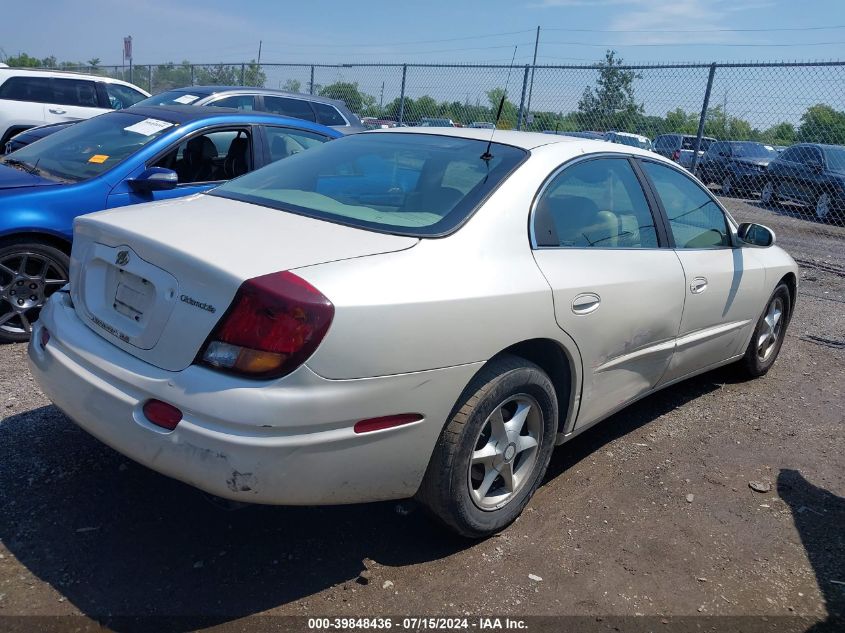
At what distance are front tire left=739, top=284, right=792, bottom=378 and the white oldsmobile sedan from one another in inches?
56.9

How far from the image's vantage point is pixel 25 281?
183 inches

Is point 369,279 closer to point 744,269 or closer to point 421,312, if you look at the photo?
point 421,312

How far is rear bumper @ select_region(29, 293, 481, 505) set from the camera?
7.65 ft

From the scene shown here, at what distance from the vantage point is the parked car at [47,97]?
11.7 m

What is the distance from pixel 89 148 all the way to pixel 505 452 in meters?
3.93

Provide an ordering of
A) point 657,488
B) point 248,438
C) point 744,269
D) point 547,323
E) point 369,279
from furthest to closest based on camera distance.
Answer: point 744,269 → point 657,488 → point 547,323 → point 369,279 → point 248,438

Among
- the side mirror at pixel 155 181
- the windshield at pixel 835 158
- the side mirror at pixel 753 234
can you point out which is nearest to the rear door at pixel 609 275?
the side mirror at pixel 753 234

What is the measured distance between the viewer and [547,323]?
300cm

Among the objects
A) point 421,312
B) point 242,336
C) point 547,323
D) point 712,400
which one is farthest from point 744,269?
point 242,336

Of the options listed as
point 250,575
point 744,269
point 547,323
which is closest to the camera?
point 250,575

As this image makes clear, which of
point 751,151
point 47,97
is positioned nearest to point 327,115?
point 47,97

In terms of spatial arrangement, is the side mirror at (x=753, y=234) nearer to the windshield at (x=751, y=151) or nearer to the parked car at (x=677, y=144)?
the parked car at (x=677, y=144)

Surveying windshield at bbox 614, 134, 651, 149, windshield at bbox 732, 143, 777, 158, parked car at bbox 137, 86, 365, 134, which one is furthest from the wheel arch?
windshield at bbox 732, 143, 777, 158

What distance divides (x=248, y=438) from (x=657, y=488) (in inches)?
87.2
